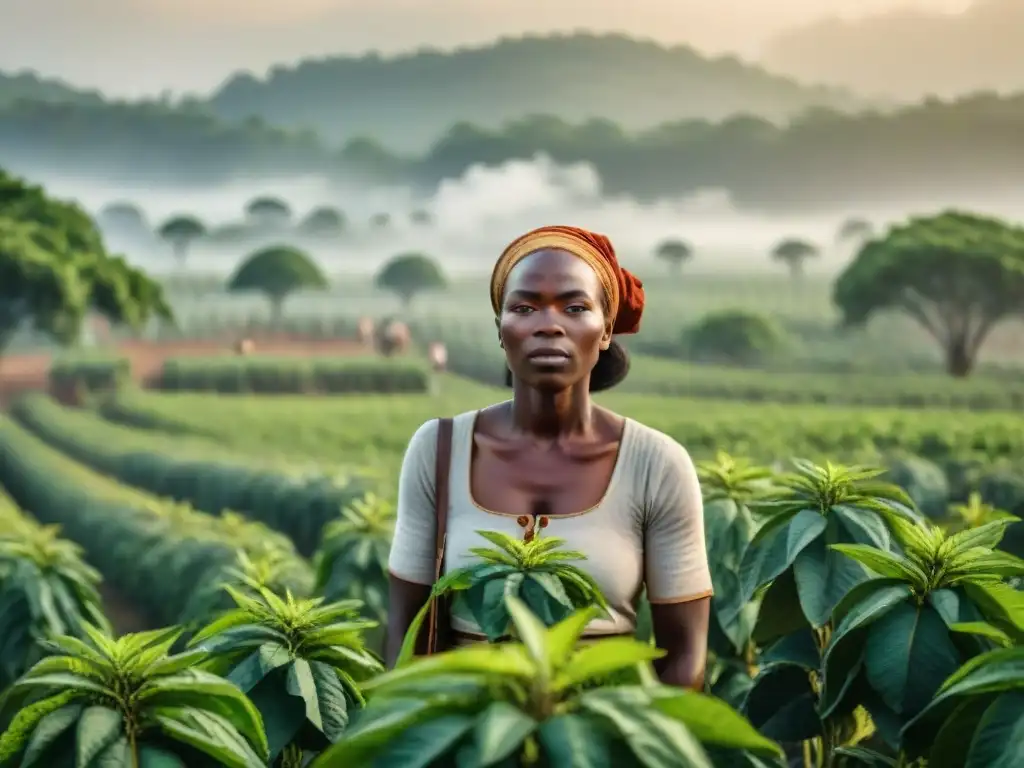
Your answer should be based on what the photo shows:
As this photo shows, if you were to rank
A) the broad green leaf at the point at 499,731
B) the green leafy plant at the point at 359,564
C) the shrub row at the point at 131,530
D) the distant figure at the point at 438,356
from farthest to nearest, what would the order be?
the distant figure at the point at 438,356 → the shrub row at the point at 131,530 → the green leafy plant at the point at 359,564 → the broad green leaf at the point at 499,731

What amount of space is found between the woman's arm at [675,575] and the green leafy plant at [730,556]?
64 centimetres

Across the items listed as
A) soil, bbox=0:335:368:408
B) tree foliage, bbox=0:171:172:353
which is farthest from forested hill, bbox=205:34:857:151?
soil, bbox=0:335:368:408

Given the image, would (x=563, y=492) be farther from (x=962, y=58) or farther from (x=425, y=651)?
(x=962, y=58)

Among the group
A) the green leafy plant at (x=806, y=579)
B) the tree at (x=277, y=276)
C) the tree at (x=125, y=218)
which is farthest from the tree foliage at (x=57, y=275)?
the green leafy plant at (x=806, y=579)

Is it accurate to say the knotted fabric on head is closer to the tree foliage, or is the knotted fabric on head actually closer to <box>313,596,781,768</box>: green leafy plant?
<box>313,596,781,768</box>: green leafy plant

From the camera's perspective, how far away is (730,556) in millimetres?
2531

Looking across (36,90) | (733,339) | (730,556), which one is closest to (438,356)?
(733,339)

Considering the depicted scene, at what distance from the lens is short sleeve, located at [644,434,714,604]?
1767 mm

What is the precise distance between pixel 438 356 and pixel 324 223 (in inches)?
51.9

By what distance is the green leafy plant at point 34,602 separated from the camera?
346cm

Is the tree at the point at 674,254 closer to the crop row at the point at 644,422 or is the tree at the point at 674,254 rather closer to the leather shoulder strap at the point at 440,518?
the crop row at the point at 644,422

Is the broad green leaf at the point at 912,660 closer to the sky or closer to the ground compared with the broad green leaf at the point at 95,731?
closer to the ground

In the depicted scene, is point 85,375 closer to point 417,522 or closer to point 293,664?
point 417,522

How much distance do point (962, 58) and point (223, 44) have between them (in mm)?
4900
